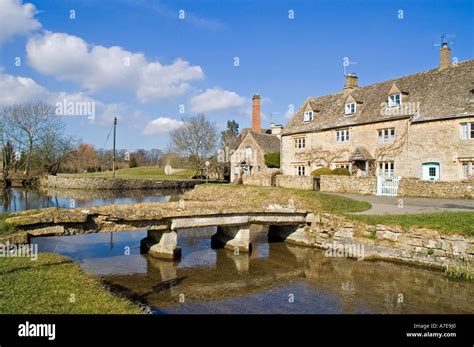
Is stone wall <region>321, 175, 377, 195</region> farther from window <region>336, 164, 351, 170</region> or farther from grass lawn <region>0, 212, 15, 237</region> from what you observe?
grass lawn <region>0, 212, 15, 237</region>

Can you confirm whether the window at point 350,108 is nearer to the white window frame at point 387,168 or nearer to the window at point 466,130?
the white window frame at point 387,168

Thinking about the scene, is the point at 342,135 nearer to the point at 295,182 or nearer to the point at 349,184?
the point at 295,182

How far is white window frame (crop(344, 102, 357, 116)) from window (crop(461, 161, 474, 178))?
11.3 m

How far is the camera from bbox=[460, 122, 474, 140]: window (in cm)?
2559

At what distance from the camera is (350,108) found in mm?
35250

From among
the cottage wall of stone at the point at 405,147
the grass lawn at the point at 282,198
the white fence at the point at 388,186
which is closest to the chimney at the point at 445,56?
the cottage wall of stone at the point at 405,147

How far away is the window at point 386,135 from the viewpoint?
100 ft

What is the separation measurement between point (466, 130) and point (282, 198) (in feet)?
47.2

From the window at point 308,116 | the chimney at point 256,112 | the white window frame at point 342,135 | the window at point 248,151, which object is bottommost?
the window at point 248,151

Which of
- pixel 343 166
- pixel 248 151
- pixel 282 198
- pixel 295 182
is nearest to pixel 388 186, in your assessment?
pixel 295 182

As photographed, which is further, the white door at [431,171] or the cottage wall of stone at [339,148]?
the cottage wall of stone at [339,148]
